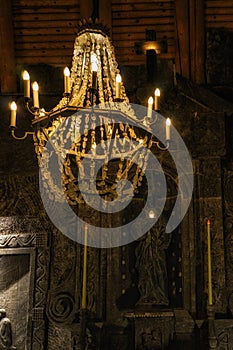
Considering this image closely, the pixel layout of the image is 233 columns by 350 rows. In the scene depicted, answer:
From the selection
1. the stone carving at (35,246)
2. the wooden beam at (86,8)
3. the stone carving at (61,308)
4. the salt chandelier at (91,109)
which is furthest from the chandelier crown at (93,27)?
the stone carving at (61,308)

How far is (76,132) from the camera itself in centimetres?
579

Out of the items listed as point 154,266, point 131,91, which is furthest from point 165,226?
point 131,91

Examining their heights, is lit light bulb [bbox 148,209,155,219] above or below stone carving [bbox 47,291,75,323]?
above

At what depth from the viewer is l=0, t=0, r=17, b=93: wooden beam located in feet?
25.8

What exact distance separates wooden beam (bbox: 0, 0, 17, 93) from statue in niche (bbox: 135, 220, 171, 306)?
2330 mm

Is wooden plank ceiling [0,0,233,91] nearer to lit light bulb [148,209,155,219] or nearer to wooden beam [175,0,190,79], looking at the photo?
wooden beam [175,0,190,79]

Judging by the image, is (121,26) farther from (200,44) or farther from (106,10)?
(200,44)

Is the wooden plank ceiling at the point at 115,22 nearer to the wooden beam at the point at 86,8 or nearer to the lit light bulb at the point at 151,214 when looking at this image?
the wooden beam at the point at 86,8

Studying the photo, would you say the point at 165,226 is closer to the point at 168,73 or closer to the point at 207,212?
the point at 207,212

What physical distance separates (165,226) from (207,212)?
1.54 ft

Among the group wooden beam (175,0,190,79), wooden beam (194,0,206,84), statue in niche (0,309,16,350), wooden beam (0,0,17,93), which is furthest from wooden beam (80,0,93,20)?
statue in niche (0,309,16,350)

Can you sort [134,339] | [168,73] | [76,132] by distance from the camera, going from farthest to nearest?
1. [168,73]
2. [134,339]
3. [76,132]

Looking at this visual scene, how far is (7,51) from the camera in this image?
809 cm

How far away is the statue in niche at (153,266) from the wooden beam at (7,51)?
233cm
